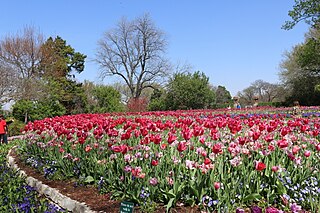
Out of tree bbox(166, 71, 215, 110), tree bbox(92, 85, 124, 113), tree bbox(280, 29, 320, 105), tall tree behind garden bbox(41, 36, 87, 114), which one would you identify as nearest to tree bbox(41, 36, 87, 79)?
tall tree behind garden bbox(41, 36, 87, 114)

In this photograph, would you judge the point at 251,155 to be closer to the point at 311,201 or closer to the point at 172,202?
the point at 311,201

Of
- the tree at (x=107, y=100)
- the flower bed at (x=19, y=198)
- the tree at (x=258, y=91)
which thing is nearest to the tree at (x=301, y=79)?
the tree at (x=107, y=100)

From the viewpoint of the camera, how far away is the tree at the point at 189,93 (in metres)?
30.4

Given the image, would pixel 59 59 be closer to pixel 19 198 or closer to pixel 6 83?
pixel 6 83

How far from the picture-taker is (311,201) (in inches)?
120

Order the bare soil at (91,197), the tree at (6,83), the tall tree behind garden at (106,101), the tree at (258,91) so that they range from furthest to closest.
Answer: the tree at (258,91) < the tall tree behind garden at (106,101) < the tree at (6,83) < the bare soil at (91,197)

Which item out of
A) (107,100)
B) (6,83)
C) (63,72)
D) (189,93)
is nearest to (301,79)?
(189,93)

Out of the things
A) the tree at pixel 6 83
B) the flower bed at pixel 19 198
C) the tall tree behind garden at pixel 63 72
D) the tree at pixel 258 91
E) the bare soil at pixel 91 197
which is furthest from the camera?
the tree at pixel 258 91

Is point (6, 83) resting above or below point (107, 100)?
above

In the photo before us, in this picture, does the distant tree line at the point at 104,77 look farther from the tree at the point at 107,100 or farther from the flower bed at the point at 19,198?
the flower bed at the point at 19,198

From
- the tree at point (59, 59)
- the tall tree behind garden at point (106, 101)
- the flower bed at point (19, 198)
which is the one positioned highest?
the tree at point (59, 59)

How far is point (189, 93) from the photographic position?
1192 inches

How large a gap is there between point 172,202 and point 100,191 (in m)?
1.33

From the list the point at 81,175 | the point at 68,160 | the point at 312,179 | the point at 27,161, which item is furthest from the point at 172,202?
the point at 27,161
